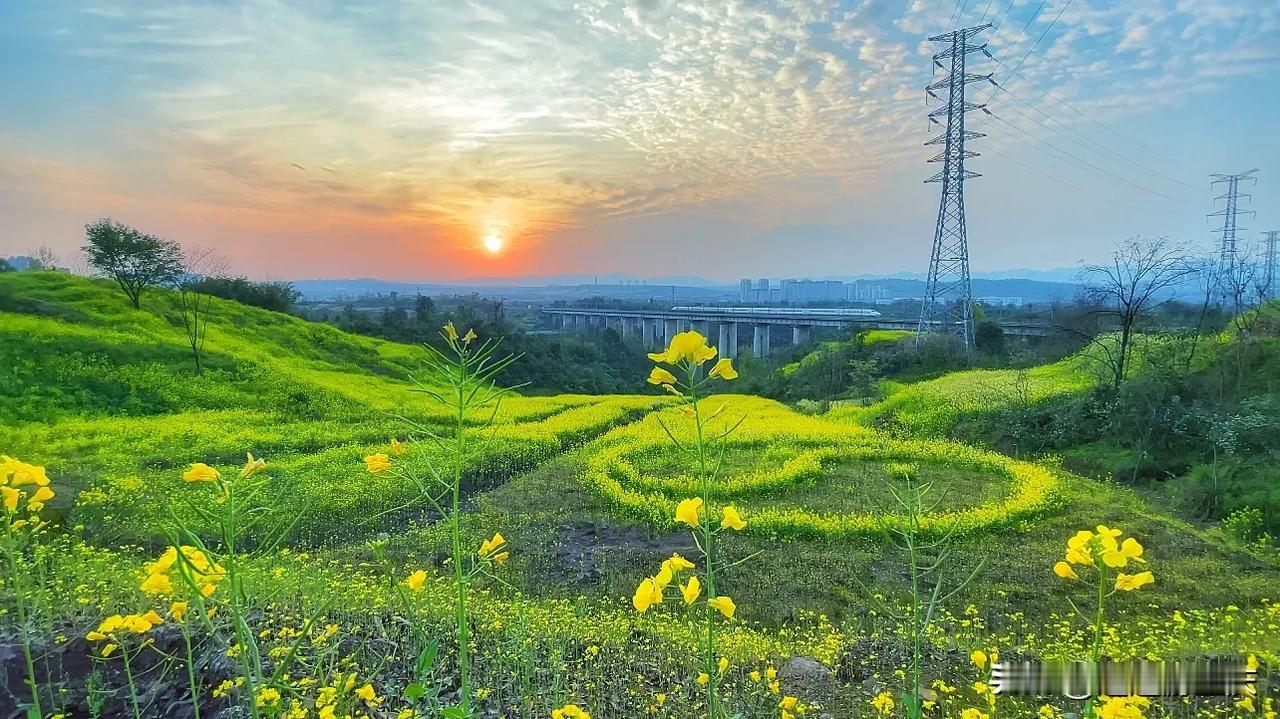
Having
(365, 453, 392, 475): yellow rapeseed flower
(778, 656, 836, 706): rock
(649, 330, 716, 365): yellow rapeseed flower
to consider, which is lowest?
(778, 656, 836, 706): rock

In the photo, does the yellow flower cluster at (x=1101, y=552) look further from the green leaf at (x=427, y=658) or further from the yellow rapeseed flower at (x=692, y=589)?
the green leaf at (x=427, y=658)

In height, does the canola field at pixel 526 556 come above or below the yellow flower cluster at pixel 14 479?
below

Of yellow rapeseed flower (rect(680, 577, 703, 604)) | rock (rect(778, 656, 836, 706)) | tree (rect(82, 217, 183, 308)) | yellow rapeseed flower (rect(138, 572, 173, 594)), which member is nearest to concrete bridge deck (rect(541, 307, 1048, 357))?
tree (rect(82, 217, 183, 308))

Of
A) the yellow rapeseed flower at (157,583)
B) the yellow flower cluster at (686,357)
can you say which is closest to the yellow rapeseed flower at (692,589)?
the yellow flower cluster at (686,357)

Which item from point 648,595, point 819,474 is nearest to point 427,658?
point 648,595

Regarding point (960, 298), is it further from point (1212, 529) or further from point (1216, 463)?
point (1212, 529)

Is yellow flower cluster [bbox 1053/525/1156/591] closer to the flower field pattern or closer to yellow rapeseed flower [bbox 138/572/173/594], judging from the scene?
yellow rapeseed flower [bbox 138/572/173/594]

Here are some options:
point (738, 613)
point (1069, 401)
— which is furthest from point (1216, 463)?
point (738, 613)
